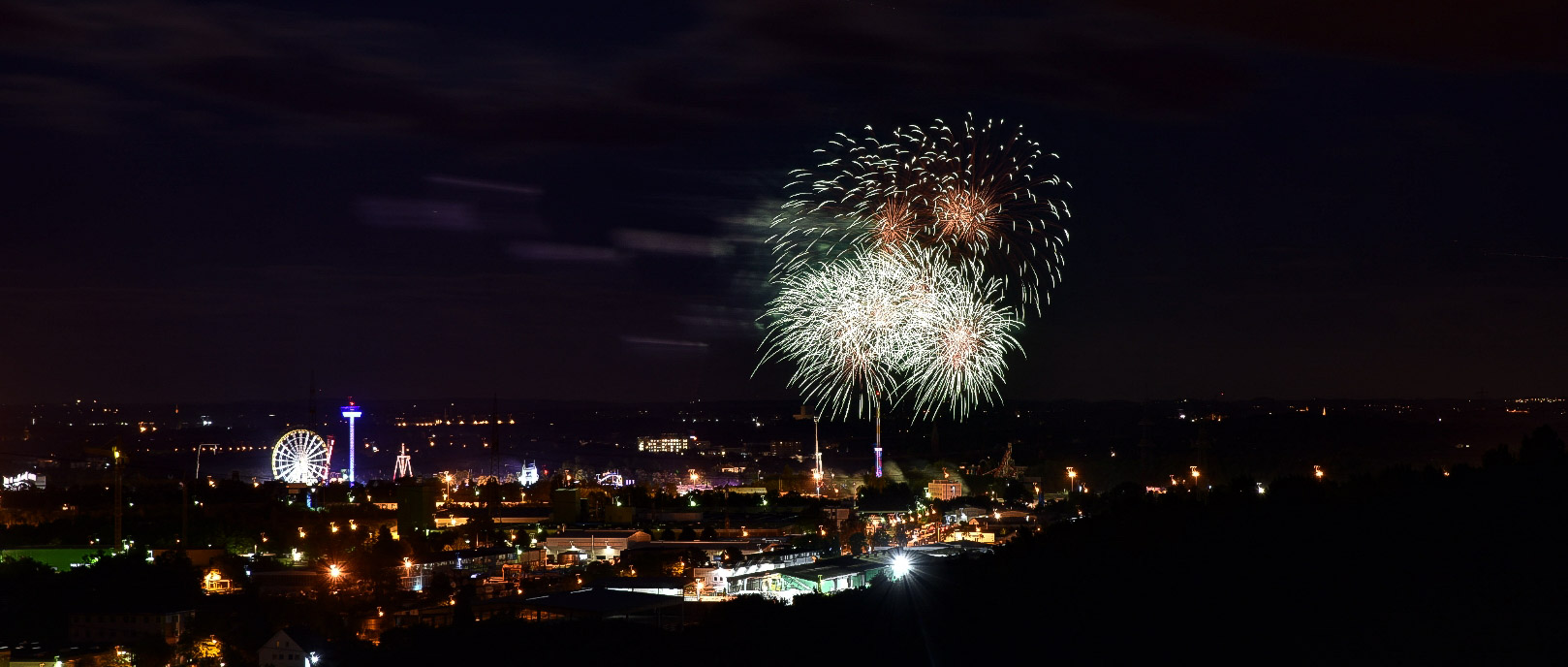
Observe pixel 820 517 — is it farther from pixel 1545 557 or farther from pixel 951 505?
pixel 1545 557

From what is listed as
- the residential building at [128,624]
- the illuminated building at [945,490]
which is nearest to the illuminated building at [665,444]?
the illuminated building at [945,490]

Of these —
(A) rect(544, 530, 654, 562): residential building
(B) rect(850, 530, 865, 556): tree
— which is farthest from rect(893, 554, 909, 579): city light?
(A) rect(544, 530, 654, 562): residential building

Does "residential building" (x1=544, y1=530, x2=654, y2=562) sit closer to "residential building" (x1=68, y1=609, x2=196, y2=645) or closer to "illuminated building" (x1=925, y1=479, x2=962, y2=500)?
"residential building" (x1=68, y1=609, x2=196, y2=645)

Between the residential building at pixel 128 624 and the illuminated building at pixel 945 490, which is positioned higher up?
the illuminated building at pixel 945 490

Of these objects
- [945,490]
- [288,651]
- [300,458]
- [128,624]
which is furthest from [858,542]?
[300,458]

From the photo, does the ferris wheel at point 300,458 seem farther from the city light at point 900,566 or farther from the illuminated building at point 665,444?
the illuminated building at point 665,444

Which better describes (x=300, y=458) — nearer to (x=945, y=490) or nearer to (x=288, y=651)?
(x=945, y=490)
